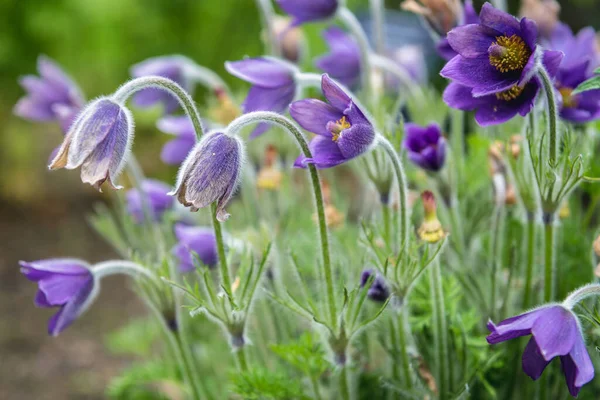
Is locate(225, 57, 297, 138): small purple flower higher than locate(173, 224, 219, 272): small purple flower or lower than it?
higher

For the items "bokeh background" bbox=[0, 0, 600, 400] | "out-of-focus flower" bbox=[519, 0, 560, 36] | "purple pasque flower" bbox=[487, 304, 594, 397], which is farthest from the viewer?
"bokeh background" bbox=[0, 0, 600, 400]

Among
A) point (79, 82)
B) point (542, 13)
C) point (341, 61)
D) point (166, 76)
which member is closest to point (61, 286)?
point (166, 76)

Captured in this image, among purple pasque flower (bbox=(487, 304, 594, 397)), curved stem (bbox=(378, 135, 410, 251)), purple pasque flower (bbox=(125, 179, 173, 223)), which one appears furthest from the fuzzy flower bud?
purple pasque flower (bbox=(125, 179, 173, 223))

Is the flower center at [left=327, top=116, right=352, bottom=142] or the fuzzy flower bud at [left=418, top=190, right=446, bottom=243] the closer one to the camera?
the flower center at [left=327, top=116, right=352, bottom=142]

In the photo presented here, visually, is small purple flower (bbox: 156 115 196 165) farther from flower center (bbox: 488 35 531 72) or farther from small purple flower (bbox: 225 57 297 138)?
flower center (bbox: 488 35 531 72)

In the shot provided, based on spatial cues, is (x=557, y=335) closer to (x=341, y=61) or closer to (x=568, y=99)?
(x=568, y=99)

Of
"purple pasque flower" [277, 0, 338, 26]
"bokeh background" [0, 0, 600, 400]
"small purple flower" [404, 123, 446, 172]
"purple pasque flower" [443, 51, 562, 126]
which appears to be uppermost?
"purple pasque flower" [277, 0, 338, 26]

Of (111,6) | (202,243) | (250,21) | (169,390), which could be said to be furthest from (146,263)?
(250,21)

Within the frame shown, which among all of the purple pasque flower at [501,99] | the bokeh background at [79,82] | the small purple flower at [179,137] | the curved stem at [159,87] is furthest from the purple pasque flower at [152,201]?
the bokeh background at [79,82]
